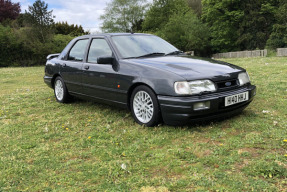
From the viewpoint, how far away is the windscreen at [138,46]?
15.4 feet

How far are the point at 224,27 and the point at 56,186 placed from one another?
3989 cm

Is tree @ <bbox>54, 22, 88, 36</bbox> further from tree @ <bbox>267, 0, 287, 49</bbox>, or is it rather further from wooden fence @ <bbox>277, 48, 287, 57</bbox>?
wooden fence @ <bbox>277, 48, 287, 57</bbox>

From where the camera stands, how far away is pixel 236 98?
154 inches

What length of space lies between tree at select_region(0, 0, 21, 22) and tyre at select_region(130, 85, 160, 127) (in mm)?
39407

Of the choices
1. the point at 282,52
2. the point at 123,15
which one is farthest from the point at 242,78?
the point at 123,15

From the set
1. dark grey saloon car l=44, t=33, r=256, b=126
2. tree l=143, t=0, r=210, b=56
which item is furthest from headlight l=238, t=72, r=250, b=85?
tree l=143, t=0, r=210, b=56

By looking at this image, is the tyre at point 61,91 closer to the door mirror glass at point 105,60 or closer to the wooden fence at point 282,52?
the door mirror glass at point 105,60

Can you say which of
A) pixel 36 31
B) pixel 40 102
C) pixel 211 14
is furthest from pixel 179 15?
pixel 40 102

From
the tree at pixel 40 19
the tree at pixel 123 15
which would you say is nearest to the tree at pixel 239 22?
the tree at pixel 123 15

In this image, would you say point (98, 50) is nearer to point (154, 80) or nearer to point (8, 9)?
point (154, 80)

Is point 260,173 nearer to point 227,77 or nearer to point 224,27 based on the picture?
point 227,77

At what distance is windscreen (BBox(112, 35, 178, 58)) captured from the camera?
15.4ft

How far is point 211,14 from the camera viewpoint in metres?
39.2

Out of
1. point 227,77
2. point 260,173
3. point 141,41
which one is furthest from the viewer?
point 141,41
